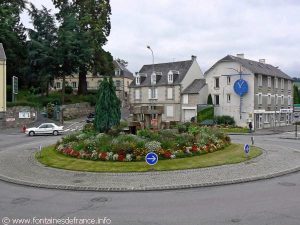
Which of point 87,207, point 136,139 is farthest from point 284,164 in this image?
point 87,207

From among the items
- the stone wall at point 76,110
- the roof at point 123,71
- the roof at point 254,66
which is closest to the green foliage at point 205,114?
the roof at point 254,66

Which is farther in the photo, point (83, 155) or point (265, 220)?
point (83, 155)

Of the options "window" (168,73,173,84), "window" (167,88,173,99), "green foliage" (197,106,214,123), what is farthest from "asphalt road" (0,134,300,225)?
"window" (168,73,173,84)

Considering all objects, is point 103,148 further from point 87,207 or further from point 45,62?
point 45,62

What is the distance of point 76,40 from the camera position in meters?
61.8

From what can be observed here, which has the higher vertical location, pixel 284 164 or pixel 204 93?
pixel 204 93

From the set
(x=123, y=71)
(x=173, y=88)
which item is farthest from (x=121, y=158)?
(x=123, y=71)

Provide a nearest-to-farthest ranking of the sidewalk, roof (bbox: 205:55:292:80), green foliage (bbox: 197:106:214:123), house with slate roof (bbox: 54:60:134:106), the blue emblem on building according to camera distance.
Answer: the sidewalk
the blue emblem on building
roof (bbox: 205:55:292:80)
green foliage (bbox: 197:106:214:123)
house with slate roof (bbox: 54:60:134:106)

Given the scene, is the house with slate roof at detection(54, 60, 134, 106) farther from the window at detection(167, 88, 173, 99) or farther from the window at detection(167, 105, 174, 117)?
the window at detection(167, 105, 174, 117)

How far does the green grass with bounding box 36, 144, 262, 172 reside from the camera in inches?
802

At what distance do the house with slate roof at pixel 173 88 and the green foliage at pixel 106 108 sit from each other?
31.4m

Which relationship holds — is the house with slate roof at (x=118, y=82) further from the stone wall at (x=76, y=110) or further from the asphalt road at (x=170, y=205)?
the asphalt road at (x=170, y=205)

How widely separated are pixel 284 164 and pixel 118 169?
926 centimetres

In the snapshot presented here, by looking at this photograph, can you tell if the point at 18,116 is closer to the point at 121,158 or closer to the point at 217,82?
the point at 217,82
